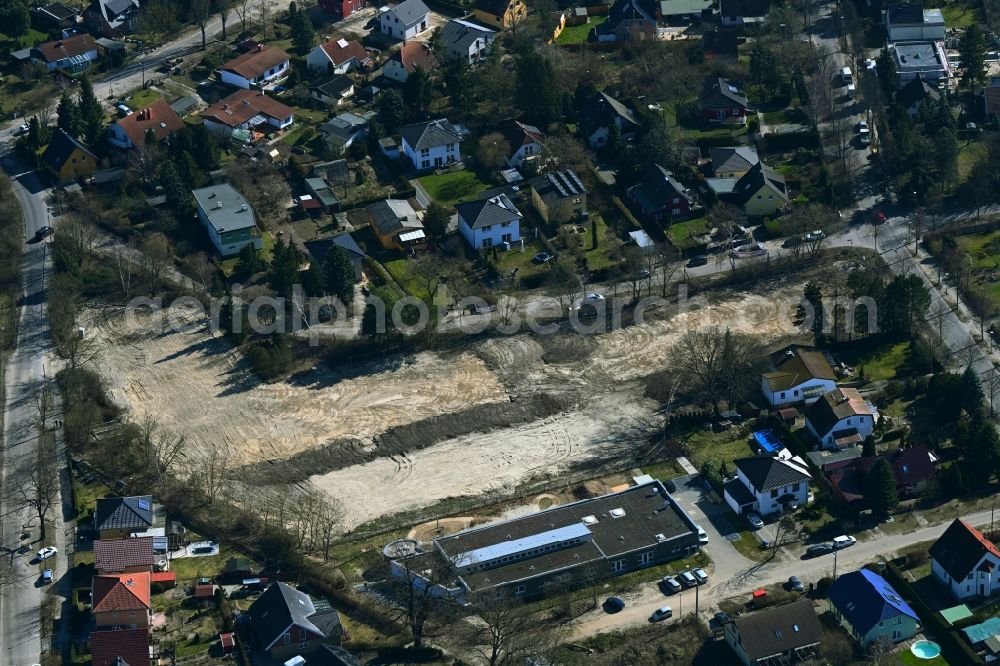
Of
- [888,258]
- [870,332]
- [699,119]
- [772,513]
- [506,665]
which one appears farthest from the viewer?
[699,119]

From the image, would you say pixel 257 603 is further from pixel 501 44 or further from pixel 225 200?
pixel 501 44

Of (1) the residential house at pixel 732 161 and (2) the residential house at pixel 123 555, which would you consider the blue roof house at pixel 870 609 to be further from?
(1) the residential house at pixel 732 161

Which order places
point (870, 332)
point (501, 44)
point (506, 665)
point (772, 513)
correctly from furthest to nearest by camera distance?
point (501, 44) < point (870, 332) < point (772, 513) < point (506, 665)

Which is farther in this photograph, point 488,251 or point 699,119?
point 699,119

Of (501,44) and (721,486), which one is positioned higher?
(501,44)

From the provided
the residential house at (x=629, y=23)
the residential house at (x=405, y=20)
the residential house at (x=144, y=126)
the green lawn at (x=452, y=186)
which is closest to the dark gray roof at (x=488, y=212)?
the green lawn at (x=452, y=186)

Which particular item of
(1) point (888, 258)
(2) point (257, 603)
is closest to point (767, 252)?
(1) point (888, 258)
